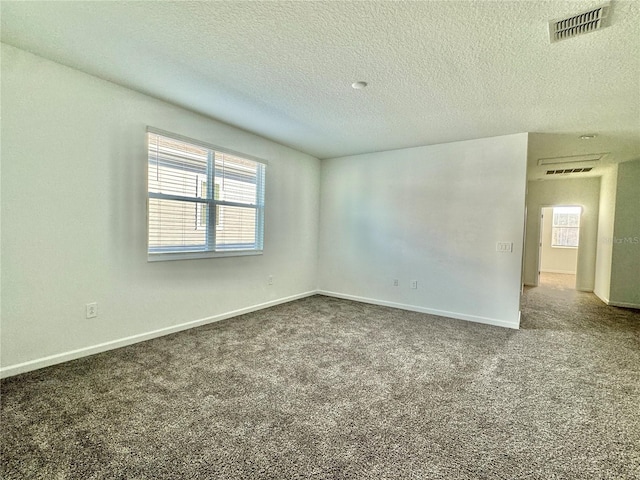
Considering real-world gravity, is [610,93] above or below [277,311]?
above

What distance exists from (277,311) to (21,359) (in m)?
2.58

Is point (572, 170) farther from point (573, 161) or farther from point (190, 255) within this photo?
point (190, 255)

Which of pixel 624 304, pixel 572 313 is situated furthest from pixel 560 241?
pixel 572 313

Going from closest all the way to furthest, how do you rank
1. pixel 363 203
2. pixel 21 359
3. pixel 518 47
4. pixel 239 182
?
pixel 518 47 < pixel 21 359 < pixel 239 182 < pixel 363 203

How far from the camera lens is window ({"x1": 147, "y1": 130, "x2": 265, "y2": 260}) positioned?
10.1ft

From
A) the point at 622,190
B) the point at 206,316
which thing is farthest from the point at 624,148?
the point at 206,316

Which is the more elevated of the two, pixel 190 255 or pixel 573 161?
pixel 573 161

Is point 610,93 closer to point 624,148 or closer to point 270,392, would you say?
point 624,148

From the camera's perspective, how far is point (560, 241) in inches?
361

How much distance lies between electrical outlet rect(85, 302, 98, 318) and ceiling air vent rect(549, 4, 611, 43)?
402 cm

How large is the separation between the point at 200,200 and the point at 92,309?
1499 mm

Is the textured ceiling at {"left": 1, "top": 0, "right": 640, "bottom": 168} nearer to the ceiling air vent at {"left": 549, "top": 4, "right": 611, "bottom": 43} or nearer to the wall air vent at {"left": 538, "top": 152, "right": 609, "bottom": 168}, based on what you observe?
the ceiling air vent at {"left": 549, "top": 4, "right": 611, "bottom": 43}

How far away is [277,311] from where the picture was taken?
4.21 m

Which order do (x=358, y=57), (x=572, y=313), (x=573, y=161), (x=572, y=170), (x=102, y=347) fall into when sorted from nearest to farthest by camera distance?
(x=358, y=57), (x=102, y=347), (x=572, y=313), (x=573, y=161), (x=572, y=170)
